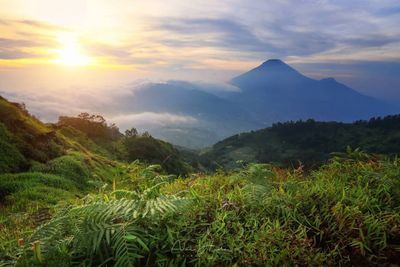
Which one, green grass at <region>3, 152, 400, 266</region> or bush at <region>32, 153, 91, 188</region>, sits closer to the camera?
green grass at <region>3, 152, 400, 266</region>

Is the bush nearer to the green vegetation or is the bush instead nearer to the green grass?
the green vegetation

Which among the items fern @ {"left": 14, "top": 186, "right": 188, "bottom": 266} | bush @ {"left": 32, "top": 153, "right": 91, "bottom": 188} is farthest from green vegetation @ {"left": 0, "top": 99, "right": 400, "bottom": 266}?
bush @ {"left": 32, "top": 153, "right": 91, "bottom": 188}

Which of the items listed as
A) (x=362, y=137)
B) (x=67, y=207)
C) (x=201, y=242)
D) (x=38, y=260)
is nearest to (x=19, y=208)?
(x=67, y=207)

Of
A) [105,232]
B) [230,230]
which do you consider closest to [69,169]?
[105,232]

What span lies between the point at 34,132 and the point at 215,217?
1472 centimetres

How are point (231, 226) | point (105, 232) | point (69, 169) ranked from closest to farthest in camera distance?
point (105, 232)
point (231, 226)
point (69, 169)

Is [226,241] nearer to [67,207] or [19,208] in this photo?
[67,207]

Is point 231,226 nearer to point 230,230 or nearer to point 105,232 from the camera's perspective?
point 230,230

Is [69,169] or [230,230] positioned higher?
[230,230]

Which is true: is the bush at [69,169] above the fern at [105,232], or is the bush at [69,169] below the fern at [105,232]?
below

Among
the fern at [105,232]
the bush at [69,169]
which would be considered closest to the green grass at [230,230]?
the fern at [105,232]

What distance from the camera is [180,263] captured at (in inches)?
142

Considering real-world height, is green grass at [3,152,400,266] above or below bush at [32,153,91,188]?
above

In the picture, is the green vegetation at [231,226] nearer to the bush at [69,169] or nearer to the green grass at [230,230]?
the green grass at [230,230]
